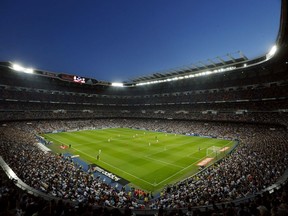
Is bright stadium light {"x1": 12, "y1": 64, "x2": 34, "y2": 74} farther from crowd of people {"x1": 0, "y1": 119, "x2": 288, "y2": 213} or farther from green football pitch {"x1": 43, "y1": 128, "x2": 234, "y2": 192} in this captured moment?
crowd of people {"x1": 0, "y1": 119, "x2": 288, "y2": 213}

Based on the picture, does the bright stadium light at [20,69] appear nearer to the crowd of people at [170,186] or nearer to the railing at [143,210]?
the crowd of people at [170,186]

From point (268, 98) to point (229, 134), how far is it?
1497 cm

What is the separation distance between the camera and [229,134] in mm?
48406

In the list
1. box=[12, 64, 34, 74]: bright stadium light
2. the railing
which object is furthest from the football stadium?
box=[12, 64, 34, 74]: bright stadium light

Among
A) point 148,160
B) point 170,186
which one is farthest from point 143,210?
point 148,160

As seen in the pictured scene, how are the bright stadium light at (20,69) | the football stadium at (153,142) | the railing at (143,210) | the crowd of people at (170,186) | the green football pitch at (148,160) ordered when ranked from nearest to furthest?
1. the railing at (143,210)
2. the football stadium at (153,142)
3. the crowd of people at (170,186)
4. the green football pitch at (148,160)
5. the bright stadium light at (20,69)

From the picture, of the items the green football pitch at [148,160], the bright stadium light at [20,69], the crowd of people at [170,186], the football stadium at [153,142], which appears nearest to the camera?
the football stadium at [153,142]

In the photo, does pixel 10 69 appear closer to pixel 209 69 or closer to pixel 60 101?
pixel 60 101

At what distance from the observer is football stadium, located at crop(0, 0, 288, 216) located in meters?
11.7

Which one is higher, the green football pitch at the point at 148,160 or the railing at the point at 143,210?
the railing at the point at 143,210

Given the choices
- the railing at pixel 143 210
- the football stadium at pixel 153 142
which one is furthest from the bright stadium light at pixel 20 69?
the railing at pixel 143 210

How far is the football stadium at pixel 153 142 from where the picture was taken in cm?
1171

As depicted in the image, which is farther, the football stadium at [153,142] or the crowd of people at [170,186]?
the crowd of people at [170,186]

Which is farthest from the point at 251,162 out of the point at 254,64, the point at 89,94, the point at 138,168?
the point at 89,94
